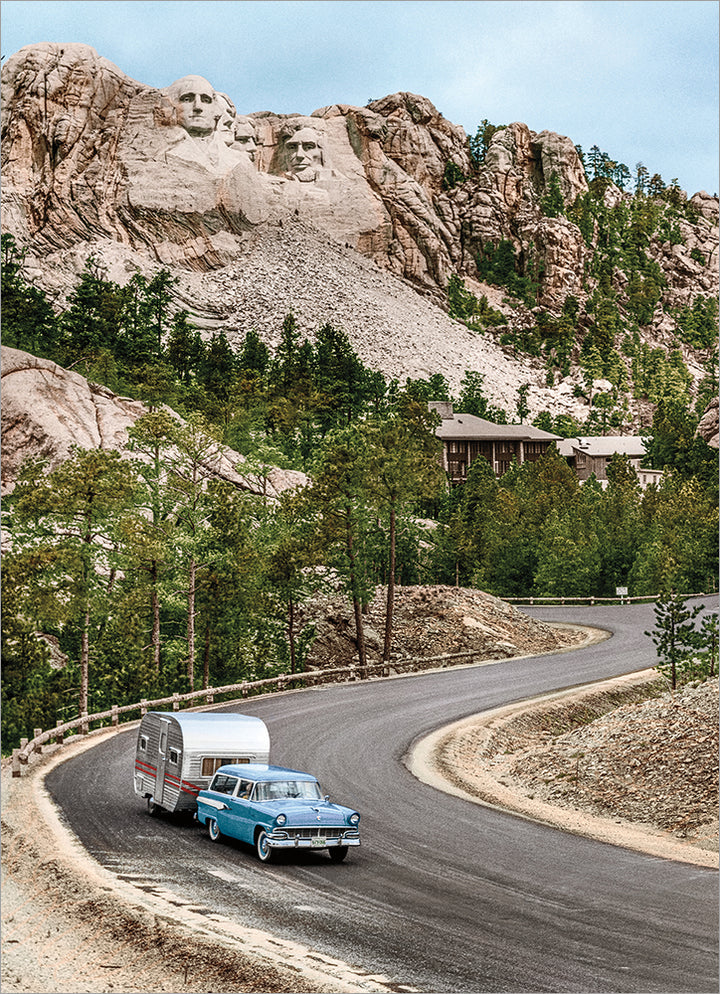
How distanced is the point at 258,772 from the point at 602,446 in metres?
110

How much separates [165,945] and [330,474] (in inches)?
1125

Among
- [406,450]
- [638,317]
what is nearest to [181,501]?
[406,450]

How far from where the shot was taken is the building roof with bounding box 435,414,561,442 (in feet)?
330

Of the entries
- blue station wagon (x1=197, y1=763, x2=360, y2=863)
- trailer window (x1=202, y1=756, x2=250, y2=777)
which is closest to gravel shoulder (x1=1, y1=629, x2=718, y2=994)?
blue station wagon (x1=197, y1=763, x2=360, y2=863)

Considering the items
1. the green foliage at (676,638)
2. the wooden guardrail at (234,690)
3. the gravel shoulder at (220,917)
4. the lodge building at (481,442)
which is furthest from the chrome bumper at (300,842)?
the lodge building at (481,442)

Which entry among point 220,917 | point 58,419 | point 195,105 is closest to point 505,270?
point 195,105

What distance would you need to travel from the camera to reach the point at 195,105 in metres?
151

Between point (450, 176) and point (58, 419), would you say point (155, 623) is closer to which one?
point (58, 419)

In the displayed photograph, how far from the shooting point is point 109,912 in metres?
12.8

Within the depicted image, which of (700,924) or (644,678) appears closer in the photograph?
(700,924)

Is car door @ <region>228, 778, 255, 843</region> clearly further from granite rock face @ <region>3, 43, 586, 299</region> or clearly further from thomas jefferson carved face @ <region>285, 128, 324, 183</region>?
thomas jefferson carved face @ <region>285, 128, 324, 183</region>

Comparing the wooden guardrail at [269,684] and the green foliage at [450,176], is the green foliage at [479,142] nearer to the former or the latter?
the green foliage at [450,176]

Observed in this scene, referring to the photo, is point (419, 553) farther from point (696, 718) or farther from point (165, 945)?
point (165, 945)

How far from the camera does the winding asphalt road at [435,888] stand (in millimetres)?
11375
